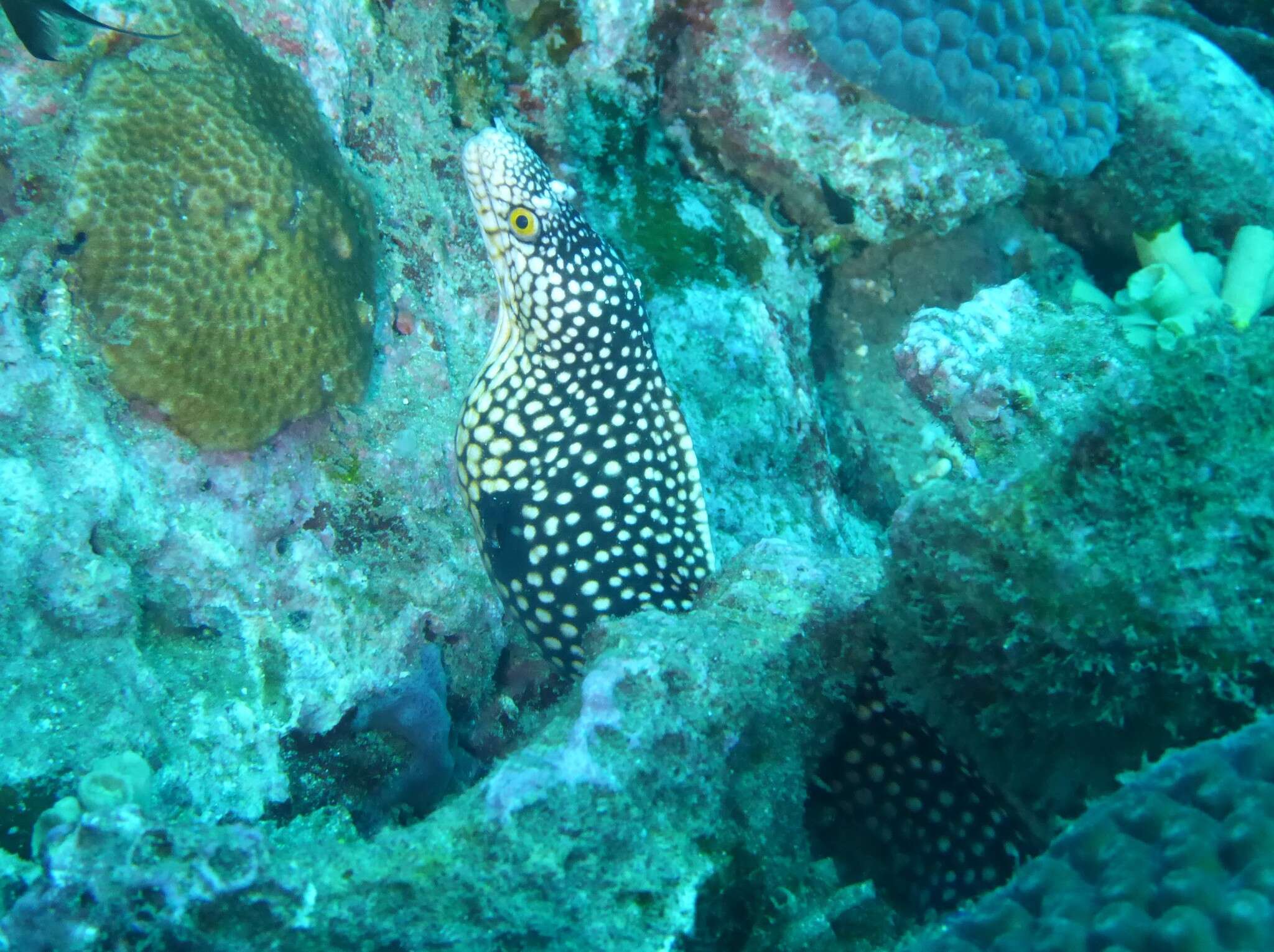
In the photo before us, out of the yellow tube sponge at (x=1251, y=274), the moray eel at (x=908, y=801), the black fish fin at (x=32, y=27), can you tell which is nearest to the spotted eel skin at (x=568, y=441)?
the moray eel at (x=908, y=801)

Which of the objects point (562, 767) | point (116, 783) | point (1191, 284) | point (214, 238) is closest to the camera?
point (562, 767)

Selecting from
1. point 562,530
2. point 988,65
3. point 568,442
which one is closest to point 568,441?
point 568,442

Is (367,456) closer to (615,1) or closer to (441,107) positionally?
(441,107)

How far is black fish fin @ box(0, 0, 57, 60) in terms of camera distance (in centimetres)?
288

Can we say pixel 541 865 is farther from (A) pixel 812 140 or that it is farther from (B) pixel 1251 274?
(B) pixel 1251 274

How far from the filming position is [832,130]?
6.22 meters

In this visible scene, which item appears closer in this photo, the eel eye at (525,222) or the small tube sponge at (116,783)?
the small tube sponge at (116,783)

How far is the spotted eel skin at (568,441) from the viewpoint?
162 inches

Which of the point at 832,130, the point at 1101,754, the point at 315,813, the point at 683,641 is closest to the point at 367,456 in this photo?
the point at 315,813

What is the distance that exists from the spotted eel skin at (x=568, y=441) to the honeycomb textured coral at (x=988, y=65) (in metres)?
3.28

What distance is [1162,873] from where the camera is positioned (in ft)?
6.24

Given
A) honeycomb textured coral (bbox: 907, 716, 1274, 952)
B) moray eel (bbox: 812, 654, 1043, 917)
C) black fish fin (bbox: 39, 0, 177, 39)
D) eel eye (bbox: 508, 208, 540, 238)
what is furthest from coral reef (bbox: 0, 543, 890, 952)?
black fish fin (bbox: 39, 0, 177, 39)

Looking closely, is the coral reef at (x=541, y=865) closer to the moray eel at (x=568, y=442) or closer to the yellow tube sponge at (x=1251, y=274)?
the moray eel at (x=568, y=442)

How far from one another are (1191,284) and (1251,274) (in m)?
0.47
